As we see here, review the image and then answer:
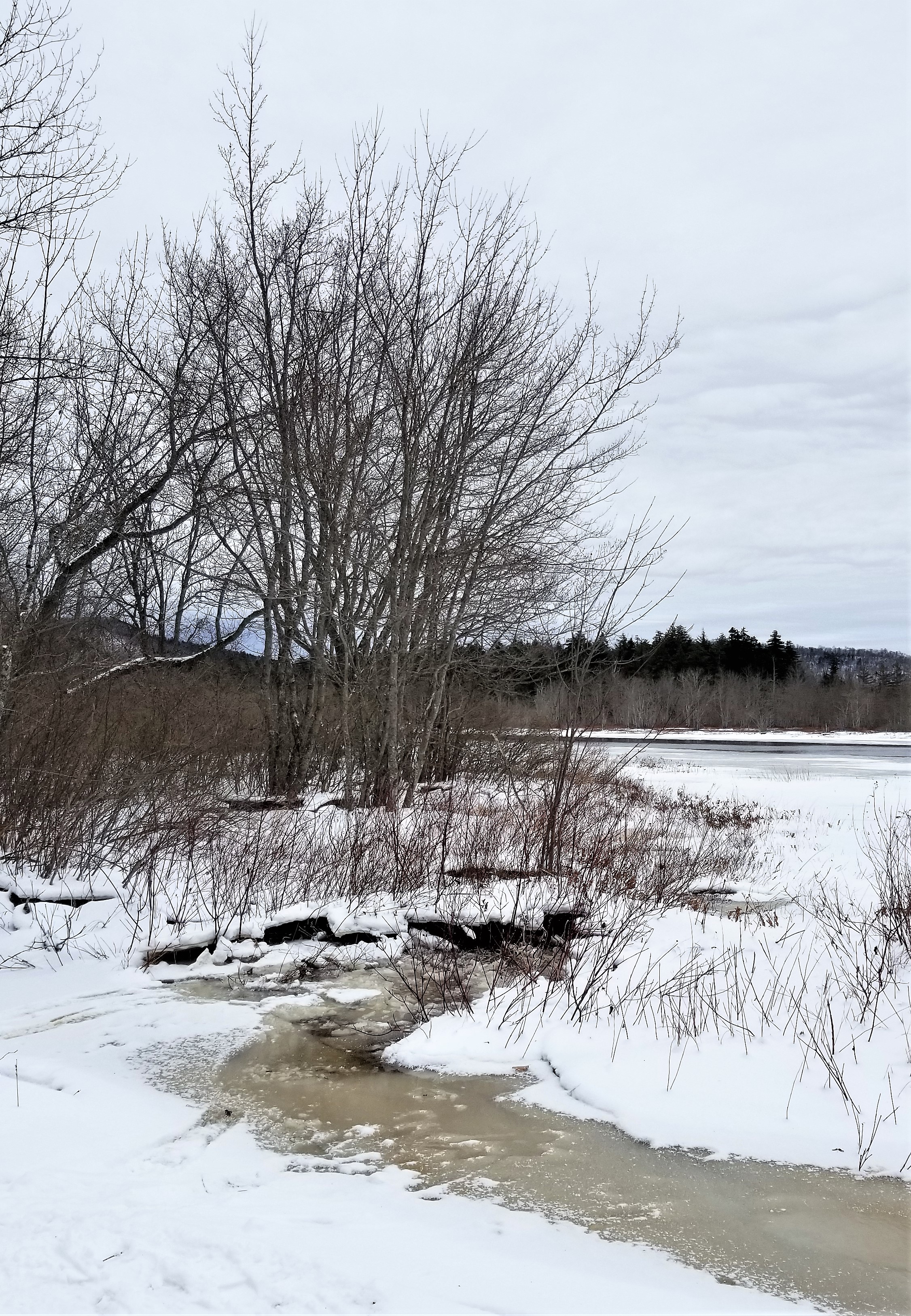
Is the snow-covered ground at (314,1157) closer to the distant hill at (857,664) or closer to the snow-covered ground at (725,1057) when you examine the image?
the snow-covered ground at (725,1057)

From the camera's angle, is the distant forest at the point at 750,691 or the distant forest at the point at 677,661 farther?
the distant forest at the point at 750,691

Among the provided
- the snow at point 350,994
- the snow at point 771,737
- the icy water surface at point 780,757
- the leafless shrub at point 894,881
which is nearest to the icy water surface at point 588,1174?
the snow at point 350,994

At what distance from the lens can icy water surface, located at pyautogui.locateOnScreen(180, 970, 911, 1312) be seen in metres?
2.70

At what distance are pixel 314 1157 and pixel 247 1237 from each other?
2.44 ft

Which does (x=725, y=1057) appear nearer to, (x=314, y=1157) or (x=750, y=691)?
(x=314, y=1157)

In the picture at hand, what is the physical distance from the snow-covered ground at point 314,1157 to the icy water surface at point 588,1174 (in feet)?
0.42

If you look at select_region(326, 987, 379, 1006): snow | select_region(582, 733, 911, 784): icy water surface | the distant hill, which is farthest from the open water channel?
the distant hill

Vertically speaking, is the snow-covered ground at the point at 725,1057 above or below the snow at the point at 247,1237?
below

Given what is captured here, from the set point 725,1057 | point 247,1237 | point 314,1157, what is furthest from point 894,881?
point 247,1237

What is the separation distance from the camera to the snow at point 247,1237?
92.1 inches

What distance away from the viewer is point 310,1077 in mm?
4145

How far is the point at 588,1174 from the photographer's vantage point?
10.7 feet

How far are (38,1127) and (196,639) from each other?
50.0 ft

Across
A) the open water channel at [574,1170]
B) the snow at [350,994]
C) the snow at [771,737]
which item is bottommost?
the snow at [771,737]
